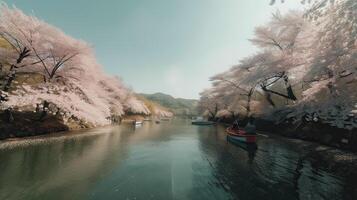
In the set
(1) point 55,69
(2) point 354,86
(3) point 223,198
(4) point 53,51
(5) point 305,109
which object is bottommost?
(3) point 223,198

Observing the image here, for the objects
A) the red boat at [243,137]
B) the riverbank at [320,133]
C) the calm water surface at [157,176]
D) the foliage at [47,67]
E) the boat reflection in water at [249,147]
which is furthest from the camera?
the red boat at [243,137]

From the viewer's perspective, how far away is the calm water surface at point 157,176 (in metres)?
7.92

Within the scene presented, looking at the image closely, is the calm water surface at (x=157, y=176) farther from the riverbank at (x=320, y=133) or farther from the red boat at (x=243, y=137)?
Result: the riverbank at (x=320, y=133)

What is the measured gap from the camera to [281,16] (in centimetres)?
2878

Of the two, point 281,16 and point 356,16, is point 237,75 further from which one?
point 356,16

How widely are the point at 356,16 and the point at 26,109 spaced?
29.2 meters

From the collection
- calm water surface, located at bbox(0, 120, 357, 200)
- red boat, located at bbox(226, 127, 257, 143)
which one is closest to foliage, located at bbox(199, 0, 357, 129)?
calm water surface, located at bbox(0, 120, 357, 200)

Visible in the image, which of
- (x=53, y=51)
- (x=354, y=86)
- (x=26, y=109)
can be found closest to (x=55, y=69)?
(x=53, y=51)

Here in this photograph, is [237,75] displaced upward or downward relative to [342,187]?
upward

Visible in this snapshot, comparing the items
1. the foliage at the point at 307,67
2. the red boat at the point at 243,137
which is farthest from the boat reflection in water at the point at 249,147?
→ the foliage at the point at 307,67

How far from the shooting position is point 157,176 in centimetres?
1034

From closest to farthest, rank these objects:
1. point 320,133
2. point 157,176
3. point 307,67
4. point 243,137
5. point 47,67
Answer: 1. point 157,176
2. point 307,67
3. point 243,137
4. point 320,133
5. point 47,67

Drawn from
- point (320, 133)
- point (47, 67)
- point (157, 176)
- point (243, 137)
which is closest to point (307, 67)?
point (243, 137)

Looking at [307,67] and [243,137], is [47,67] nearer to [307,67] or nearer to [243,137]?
[243,137]
